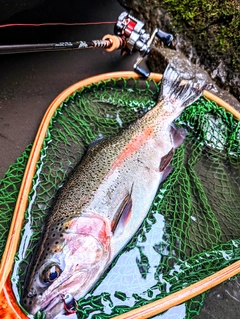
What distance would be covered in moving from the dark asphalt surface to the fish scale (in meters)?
0.64

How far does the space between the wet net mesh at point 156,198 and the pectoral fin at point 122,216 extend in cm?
14

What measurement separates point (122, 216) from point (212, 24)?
214cm

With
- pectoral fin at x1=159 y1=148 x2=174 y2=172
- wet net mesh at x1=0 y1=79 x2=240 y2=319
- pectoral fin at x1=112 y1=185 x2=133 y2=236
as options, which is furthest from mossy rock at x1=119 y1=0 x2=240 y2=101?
pectoral fin at x1=112 y1=185 x2=133 y2=236

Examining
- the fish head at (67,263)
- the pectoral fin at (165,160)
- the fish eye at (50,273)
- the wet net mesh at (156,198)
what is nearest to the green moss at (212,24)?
the wet net mesh at (156,198)

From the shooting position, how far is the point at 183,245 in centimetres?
243

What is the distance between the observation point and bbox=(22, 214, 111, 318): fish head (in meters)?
1.91

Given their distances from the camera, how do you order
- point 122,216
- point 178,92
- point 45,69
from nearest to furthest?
point 122,216 → point 178,92 → point 45,69

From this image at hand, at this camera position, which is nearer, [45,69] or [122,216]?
[122,216]

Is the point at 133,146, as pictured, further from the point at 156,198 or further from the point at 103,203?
the point at 103,203

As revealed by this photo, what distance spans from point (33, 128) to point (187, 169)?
3.71 feet

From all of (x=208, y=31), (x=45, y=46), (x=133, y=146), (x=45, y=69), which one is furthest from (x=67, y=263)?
(x=208, y=31)

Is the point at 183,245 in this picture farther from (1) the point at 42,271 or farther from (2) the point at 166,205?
(1) the point at 42,271

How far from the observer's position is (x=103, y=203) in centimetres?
228

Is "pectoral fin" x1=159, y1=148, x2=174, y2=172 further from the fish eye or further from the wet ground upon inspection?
the fish eye
